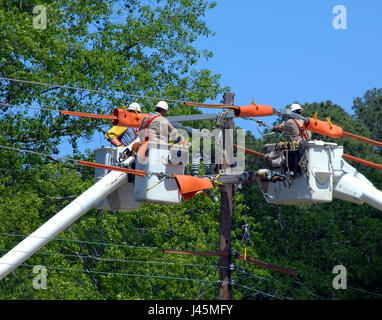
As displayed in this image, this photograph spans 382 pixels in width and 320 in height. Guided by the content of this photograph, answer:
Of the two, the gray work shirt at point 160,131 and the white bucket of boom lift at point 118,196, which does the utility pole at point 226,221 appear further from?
the white bucket of boom lift at point 118,196

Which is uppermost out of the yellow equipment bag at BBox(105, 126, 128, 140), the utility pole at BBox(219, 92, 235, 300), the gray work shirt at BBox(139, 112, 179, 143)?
the yellow equipment bag at BBox(105, 126, 128, 140)

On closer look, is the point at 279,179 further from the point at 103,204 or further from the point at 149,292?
the point at 149,292

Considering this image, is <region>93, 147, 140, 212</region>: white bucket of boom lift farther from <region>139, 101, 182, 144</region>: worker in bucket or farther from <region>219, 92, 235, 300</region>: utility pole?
<region>219, 92, 235, 300</region>: utility pole

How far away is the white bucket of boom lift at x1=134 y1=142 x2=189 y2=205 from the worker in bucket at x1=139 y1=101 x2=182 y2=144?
162 mm

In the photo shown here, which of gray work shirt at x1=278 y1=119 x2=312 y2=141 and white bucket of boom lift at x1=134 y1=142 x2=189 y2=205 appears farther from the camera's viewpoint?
gray work shirt at x1=278 y1=119 x2=312 y2=141

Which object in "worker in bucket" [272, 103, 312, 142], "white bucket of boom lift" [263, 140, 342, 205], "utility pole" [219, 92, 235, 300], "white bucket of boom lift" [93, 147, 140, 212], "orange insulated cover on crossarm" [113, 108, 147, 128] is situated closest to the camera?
"white bucket of boom lift" [263, 140, 342, 205]

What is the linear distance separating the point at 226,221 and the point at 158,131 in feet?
8.13

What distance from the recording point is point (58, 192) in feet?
93.9

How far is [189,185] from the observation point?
53.4 ft

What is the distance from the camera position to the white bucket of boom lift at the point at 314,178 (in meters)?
16.4

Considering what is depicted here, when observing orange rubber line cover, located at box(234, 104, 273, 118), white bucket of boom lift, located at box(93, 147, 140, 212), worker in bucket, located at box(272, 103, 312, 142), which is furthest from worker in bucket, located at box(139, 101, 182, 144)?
worker in bucket, located at box(272, 103, 312, 142)

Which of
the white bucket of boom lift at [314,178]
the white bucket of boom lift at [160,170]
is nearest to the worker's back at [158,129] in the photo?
the white bucket of boom lift at [160,170]

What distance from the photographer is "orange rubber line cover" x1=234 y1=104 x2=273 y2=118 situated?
17.0 m
